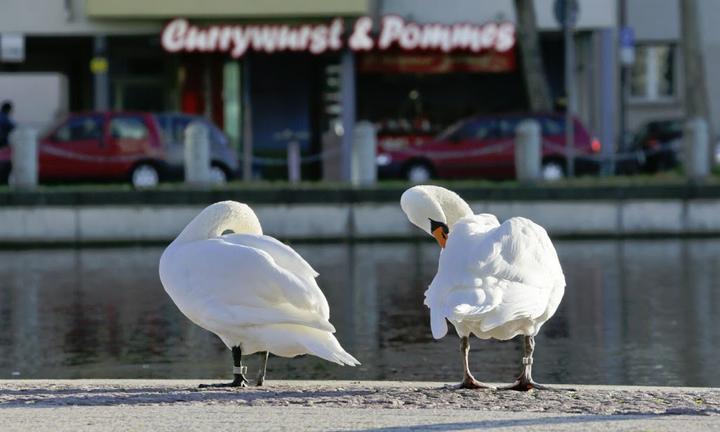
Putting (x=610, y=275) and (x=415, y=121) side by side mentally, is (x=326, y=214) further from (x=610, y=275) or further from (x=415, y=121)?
(x=415, y=121)

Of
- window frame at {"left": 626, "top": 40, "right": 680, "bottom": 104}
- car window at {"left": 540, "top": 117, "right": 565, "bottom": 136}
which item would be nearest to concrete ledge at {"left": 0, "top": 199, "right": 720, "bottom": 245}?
car window at {"left": 540, "top": 117, "right": 565, "bottom": 136}

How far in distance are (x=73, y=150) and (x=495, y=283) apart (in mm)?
24674

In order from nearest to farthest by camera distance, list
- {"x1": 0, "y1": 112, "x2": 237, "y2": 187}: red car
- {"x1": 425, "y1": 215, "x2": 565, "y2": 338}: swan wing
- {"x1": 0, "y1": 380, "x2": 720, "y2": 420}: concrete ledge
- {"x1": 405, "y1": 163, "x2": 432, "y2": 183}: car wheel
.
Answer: {"x1": 0, "y1": 380, "x2": 720, "y2": 420}: concrete ledge < {"x1": 425, "y1": 215, "x2": 565, "y2": 338}: swan wing < {"x1": 0, "y1": 112, "x2": 237, "y2": 187}: red car < {"x1": 405, "y1": 163, "x2": 432, "y2": 183}: car wheel

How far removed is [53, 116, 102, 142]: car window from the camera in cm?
3331

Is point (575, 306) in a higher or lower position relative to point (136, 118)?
lower

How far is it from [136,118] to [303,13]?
707cm

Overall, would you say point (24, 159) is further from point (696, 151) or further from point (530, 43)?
point (530, 43)

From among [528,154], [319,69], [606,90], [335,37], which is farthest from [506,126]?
[319,69]

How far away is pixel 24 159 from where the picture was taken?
25797 millimetres

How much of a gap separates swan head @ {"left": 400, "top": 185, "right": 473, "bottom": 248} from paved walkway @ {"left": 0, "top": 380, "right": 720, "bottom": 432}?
95 centimetres

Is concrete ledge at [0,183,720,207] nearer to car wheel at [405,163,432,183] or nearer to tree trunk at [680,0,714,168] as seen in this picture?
car wheel at [405,163,432,183]

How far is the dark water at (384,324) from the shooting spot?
39.9ft

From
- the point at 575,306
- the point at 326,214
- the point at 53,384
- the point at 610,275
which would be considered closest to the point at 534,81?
the point at 326,214

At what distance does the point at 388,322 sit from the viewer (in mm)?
15258
